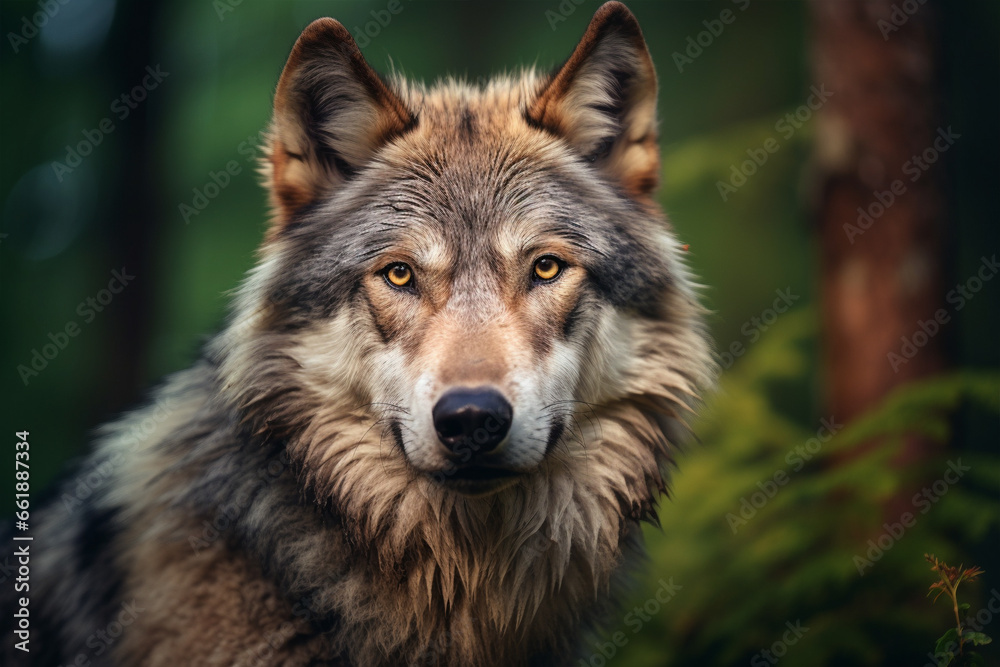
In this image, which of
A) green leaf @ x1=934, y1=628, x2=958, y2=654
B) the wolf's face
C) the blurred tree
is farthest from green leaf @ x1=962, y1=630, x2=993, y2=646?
the blurred tree

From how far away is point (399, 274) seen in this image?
2.68 m

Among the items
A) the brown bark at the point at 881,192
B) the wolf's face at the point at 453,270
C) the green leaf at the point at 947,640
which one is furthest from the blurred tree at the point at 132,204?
the green leaf at the point at 947,640

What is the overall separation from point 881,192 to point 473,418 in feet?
13.4

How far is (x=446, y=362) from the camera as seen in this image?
2.34 metres

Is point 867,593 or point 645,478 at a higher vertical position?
point 645,478

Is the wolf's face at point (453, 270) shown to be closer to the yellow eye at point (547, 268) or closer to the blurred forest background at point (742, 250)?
the yellow eye at point (547, 268)

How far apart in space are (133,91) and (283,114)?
5.59 m

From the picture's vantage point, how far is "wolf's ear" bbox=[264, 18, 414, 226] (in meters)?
2.73

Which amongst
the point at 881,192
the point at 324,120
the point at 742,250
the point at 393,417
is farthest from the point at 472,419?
the point at 742,250

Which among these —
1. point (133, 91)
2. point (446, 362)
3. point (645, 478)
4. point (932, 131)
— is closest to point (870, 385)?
point (932, 131)

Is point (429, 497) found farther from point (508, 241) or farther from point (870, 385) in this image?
point (870, 385)

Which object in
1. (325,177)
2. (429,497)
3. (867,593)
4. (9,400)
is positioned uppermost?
(325,177)

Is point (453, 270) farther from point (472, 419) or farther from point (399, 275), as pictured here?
point (472, 419)

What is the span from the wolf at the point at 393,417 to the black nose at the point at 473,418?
15cm
